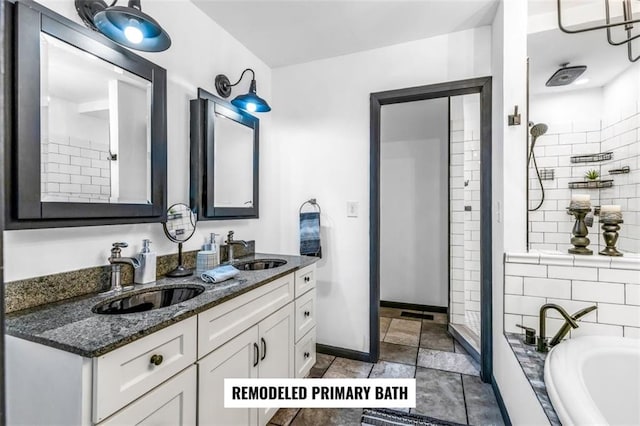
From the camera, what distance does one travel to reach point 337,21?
6.89 feet

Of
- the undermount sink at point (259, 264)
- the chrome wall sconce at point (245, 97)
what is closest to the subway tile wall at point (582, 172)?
the undermount sink at point (259, 264)

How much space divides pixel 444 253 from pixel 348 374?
1864mm

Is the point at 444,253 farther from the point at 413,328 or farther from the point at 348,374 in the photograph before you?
the point at 348,374

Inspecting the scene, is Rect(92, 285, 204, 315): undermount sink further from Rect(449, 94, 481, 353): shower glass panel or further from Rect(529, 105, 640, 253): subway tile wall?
Rect(449, 94, 481, 353): shower glass panel

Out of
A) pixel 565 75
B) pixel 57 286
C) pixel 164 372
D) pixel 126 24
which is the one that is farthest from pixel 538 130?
pixel 57 286

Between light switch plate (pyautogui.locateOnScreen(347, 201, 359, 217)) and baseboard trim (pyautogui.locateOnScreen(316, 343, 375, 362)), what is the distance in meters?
1.03

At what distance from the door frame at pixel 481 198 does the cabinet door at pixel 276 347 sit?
755 millimetres

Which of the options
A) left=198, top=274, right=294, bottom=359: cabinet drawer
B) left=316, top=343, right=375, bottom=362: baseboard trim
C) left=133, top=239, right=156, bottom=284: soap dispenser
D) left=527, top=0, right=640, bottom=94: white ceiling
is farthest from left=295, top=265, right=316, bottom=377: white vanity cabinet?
left=527, top=0, right=640, bottom=94: white ceiling

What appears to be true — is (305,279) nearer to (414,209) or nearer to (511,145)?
(511,145)

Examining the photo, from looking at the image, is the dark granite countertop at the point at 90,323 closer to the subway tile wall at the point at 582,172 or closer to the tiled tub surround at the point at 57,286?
the tiled tub surround at the point at 57,286

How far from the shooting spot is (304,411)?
6.11 feet

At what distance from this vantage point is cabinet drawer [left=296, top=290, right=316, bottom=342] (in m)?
2.00

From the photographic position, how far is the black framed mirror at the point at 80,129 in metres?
1.13

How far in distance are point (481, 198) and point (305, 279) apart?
4.19ft
